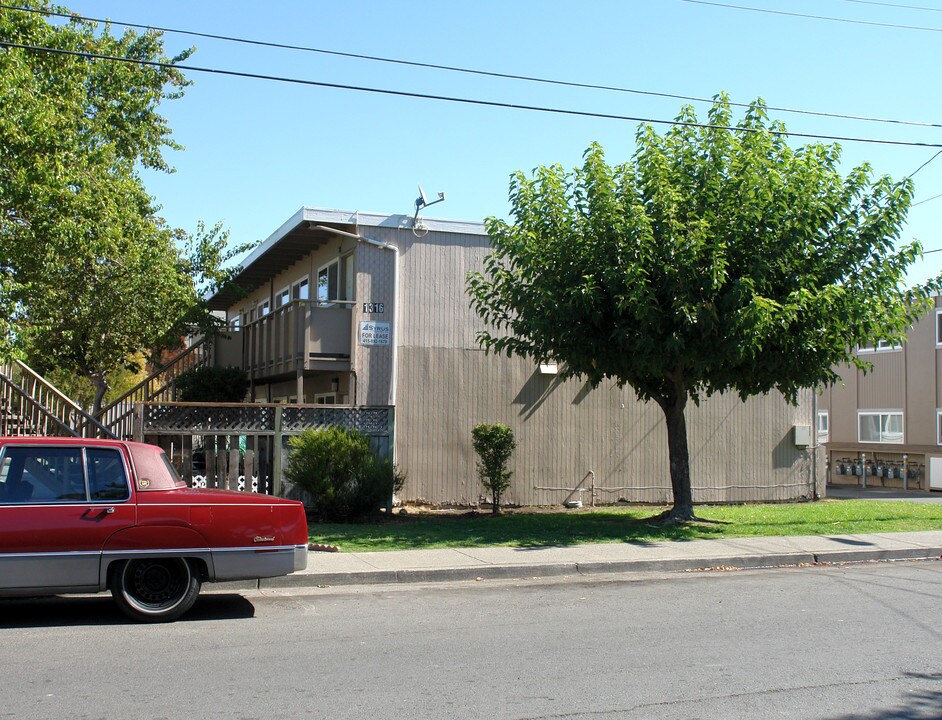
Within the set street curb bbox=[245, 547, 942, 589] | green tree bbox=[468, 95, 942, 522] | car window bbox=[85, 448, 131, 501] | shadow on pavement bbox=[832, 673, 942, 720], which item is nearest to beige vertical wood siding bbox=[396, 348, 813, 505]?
green tree bbox=[468, 95, 942, 522]

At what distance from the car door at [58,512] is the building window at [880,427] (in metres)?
27.0

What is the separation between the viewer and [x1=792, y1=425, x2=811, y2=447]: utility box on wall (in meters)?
21.0

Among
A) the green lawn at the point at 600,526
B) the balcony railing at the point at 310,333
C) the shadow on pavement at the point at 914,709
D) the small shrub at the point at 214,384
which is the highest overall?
the balcony railing at the point at 310,333

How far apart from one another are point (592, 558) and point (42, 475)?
6.68m

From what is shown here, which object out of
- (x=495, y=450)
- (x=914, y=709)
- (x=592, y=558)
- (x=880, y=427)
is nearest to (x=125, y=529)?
(x=592, y=558)

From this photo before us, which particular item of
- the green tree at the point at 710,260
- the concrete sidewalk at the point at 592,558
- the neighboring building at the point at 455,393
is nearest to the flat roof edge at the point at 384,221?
the neighboring building at the point at 455,393

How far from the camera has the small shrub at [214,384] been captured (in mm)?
22359

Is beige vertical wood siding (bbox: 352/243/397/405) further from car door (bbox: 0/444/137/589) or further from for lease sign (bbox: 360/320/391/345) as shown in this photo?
car door (bbox: 0/444/137/589)

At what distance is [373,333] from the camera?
18.2 metres

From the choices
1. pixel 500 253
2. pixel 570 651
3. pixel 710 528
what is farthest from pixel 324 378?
pixel 570 651

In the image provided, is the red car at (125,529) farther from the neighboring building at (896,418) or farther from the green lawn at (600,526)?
the neighboring building at (896,418)

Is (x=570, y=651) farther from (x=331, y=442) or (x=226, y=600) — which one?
(x=331, y=442)

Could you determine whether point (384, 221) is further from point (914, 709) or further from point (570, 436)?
point (914, 709)

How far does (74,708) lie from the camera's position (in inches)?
229
